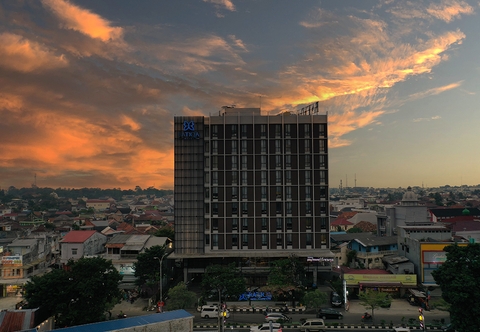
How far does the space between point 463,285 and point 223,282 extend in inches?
1184

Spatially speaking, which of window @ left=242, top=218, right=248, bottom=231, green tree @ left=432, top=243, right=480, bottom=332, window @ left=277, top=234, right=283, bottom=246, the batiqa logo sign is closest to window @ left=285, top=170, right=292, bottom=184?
window @ left=277, top=234, right=283, bottom=246

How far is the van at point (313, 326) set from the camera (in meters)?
43.2

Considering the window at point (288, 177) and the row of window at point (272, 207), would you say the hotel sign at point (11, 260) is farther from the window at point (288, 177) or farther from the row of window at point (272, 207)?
the window at point (288, 177)

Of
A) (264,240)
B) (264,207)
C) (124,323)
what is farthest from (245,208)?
(124,323)

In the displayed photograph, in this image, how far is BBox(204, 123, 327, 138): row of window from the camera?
221ft

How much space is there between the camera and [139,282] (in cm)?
5872

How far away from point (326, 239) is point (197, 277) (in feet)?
84.1

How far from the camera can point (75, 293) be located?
41125mm

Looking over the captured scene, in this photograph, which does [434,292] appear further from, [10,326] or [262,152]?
[10,326]

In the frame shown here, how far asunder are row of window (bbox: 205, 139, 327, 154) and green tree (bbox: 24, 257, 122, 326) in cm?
3166

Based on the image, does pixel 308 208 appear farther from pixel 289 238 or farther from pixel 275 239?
pixel 275 239

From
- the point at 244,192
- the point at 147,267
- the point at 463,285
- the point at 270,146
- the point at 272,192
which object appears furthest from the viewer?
the point at 270,146

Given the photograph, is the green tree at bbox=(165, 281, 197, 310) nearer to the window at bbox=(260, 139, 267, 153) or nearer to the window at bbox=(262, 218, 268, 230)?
the window at bbox=(262, 218, 268, 230)

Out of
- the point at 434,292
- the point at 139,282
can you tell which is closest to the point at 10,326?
the point at 139,282
